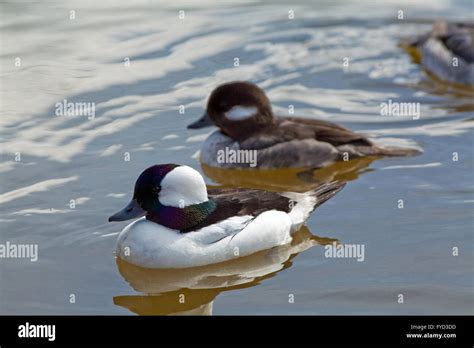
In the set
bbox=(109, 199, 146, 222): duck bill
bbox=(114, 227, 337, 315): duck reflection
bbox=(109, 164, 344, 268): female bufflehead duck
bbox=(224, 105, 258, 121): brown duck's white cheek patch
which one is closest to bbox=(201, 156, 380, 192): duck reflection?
bbox=(224, 105, 258, 121): brown duck's white cheek patch

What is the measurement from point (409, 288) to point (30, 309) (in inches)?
137

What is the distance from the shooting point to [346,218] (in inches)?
467

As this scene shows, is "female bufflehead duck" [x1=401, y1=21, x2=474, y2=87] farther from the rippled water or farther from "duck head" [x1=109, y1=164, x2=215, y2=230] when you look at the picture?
"duck head" [x1=109, y1=164, x2=215, y2=230]

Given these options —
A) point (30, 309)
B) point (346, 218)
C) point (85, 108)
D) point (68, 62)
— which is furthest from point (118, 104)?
point (30, 309)

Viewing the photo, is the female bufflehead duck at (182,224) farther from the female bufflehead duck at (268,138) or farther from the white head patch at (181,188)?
the female bufflehead duck at (268,138)

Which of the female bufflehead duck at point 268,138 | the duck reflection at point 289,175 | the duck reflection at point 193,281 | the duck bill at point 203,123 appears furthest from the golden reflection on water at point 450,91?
the duck reflection at point 193,281

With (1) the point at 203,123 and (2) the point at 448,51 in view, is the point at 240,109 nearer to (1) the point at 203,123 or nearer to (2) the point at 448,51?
(1) the point at 203,123

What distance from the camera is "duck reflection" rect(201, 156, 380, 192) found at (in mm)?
→ 13469

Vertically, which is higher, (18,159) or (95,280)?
(18,159)

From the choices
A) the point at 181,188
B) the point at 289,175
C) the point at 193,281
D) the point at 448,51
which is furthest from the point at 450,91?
the point at 193,281

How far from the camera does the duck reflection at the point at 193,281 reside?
1015 cm

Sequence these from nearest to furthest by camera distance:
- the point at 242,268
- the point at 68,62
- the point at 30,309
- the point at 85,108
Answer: the point at 30,309
the point at 242,268
the point at 85,108
the point at 68,62

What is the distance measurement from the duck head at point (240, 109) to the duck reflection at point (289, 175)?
565mm

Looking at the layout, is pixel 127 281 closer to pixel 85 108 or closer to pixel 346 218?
pixel 346 218
